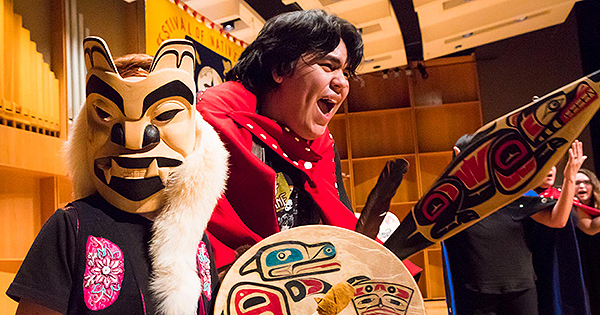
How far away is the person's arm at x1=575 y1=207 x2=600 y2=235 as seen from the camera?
10.3 feet

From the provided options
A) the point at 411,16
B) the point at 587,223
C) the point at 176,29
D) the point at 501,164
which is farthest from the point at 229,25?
the point at 501,164

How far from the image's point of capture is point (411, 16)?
5.30 meters

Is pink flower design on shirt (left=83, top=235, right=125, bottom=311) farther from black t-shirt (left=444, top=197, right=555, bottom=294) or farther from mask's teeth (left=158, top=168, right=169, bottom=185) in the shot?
black t-shirt (left=444, top=197, right=555, bottom=294)

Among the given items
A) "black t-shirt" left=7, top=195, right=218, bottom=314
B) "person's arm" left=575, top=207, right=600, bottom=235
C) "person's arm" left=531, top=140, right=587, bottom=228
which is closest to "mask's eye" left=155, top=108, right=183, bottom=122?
"black t-shirt" left=7, top=195, right=218, bottom=314

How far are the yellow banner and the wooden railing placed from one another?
617mm

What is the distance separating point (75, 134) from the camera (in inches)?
40.0

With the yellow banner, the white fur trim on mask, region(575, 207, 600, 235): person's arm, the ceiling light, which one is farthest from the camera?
the ceiling light

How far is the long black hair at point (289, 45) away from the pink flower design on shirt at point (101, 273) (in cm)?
67

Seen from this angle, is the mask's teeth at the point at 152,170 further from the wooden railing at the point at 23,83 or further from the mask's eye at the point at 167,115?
the wooden railing at the point at 23,83

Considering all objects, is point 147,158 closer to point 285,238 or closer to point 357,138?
point 285,238

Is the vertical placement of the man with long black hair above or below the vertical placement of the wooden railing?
below

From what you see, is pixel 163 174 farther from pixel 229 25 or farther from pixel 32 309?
pixel 229 25

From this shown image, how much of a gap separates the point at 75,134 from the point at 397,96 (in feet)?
18.9

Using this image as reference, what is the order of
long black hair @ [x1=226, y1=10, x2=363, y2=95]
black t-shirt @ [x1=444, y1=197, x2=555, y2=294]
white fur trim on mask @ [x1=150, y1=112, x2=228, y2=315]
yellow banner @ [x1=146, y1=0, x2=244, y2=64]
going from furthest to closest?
yellow banner @ [x1=146, y1=0, x2=244, y2=64]
black t-shirt @ [x1=444, y1=197, x2=555, y2=294]
long black hair @ [x1=226, y1=10, x2=363, y2=95]
white fur trim on mask @ [x1=150, y1=112, x2=228, y2=315]
